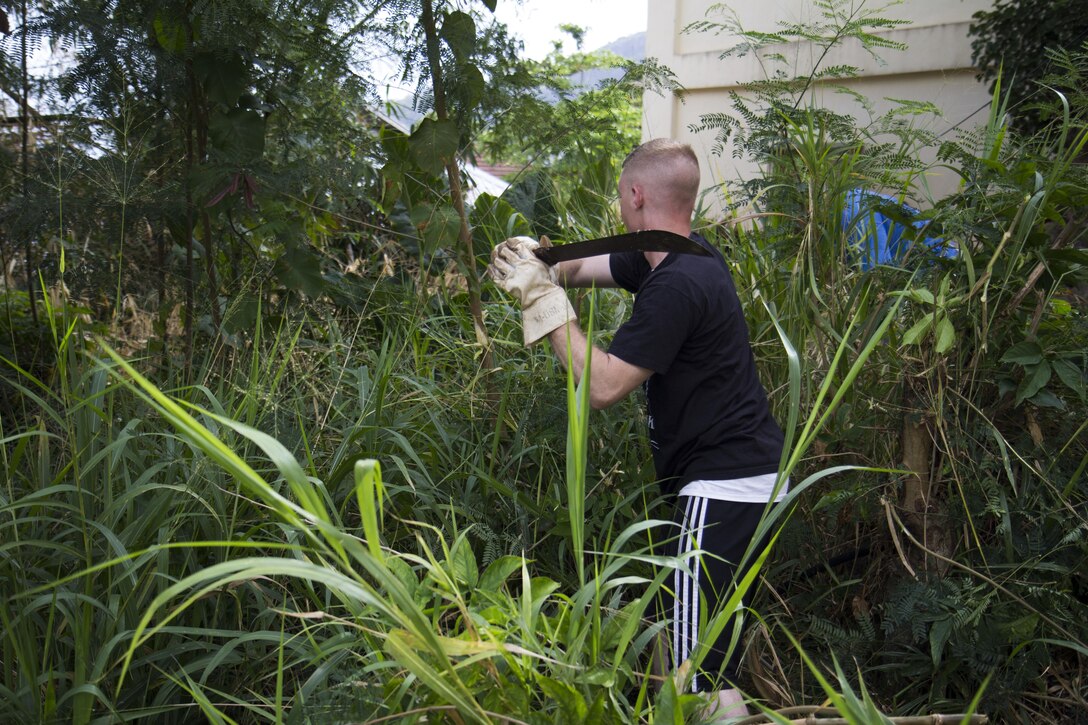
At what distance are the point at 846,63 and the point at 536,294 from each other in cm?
528

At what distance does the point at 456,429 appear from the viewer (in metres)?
2.82

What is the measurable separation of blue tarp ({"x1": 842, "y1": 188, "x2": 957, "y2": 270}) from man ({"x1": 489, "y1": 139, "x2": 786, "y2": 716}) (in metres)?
0.54

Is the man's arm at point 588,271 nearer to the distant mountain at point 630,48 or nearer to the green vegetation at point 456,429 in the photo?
the green vegetation at point 456,429

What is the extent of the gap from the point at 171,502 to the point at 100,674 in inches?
17.7

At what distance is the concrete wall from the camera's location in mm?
6039

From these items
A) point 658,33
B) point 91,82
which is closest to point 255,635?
point 91,82

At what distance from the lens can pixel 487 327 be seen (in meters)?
3.52

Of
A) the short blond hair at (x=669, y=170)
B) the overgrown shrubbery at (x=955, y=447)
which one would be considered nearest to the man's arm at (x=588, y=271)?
the short blond hair at (x=669, y=170)

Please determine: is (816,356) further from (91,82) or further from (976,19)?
(976,19)

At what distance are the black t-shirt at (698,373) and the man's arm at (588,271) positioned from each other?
0.45m

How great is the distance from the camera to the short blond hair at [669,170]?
2.48 metres

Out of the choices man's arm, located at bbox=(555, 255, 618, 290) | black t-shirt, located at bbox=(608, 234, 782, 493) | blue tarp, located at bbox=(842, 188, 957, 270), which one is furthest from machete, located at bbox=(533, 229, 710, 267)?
blue tarp, located at bbox=(842, 188, 957, 270)

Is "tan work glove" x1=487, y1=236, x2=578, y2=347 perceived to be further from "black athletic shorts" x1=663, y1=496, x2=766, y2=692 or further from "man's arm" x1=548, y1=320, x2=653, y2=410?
"black athletic shorts" x1=663, y1=496, x2=766, y2=692

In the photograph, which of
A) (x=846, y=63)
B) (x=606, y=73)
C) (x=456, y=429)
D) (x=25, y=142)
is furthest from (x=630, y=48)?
(x=456, y=429)
